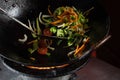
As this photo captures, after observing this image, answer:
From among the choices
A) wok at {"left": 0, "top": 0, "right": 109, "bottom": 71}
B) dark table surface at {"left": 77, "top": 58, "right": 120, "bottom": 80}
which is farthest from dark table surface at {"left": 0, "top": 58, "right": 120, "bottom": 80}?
wok at {"left": 0, "top": 0, "right": 109, "bottom": 71}

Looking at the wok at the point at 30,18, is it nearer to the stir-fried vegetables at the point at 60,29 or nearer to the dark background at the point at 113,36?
the stir-fried vegetables at the point at 60,29

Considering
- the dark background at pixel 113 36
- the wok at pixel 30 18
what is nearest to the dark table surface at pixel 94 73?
the wok at pixel 30 18

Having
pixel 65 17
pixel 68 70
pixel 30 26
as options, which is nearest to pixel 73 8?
pixel 65 17

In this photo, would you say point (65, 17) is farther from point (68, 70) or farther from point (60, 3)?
point (68, 70)

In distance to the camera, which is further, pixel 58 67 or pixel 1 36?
pixel 1 36

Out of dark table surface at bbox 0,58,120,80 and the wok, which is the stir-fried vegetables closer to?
the wok

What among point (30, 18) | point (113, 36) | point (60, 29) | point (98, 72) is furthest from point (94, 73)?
point (113, 36)
